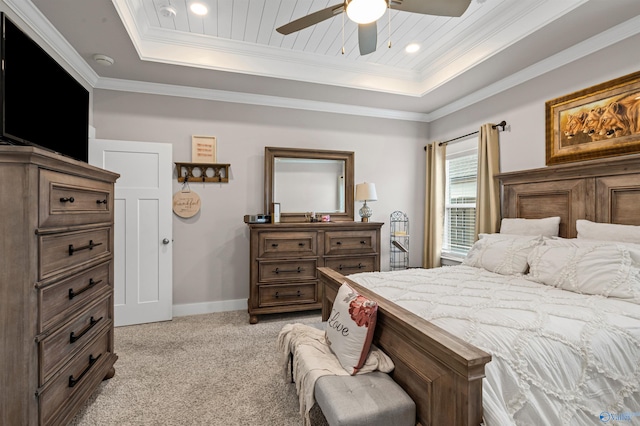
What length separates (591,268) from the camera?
1.92 metres

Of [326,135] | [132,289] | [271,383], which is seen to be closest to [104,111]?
[132,289]

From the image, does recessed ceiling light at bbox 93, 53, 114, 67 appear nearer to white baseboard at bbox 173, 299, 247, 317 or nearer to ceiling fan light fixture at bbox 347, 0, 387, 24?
ceiling fan light fixture at bbox 347, 0, 387, 24

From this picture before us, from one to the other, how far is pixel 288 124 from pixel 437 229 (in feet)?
8.24

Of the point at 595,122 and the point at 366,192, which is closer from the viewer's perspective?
the point at 595,122

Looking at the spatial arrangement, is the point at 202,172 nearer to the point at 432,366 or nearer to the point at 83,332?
the point at 83,332

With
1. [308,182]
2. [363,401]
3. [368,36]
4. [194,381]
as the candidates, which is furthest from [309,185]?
[363,401]

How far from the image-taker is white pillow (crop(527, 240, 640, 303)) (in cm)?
178

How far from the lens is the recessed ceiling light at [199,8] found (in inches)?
101

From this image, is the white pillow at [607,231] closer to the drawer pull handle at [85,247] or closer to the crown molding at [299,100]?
the crown molding at [299,100]

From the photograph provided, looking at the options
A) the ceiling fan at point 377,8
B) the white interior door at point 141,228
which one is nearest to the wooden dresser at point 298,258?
the white interior door at point 141,228

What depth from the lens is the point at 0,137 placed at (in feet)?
4.79

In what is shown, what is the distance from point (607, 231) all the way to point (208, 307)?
12.8ft

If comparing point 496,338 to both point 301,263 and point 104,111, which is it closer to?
point 301,263

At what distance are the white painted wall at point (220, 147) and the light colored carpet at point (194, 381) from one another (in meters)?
0.61
